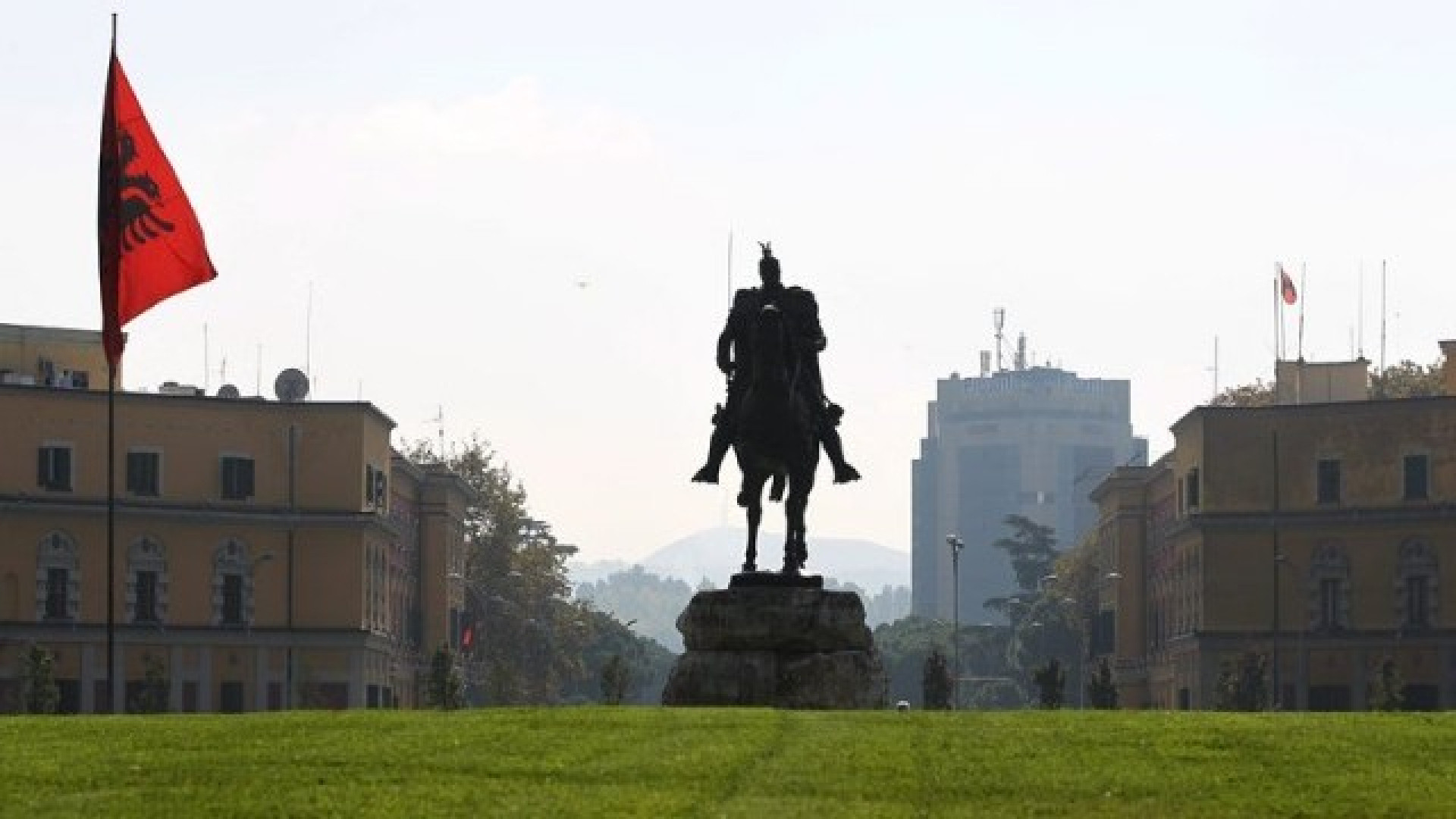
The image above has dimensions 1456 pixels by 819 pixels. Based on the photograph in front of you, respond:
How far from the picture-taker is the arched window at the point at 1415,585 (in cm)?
11906

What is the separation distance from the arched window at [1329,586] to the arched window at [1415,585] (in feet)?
5.98

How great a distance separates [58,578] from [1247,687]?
3898 cm

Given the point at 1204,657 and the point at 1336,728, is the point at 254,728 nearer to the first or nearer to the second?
the point at 1336,728

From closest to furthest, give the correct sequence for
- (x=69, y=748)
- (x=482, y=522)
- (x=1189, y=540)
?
(x=69, y=748) < (x=1189, y=540) < (x=482, y=522)

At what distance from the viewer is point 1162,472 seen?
5561 inches

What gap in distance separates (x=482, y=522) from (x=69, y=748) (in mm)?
129137

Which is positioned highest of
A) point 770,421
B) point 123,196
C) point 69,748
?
point 123,196

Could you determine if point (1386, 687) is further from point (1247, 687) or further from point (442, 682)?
point (442, 682)

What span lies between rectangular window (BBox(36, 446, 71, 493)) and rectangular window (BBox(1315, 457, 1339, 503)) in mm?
42165

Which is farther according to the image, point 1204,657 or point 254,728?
point 1204,657

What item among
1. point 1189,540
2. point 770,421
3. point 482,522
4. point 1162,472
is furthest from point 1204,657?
point 770,421

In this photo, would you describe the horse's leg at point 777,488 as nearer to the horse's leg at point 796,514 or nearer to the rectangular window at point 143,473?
the horse's leg at point 796,514

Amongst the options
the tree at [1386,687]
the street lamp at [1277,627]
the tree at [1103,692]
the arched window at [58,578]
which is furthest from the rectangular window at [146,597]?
the tree at [1386,687]

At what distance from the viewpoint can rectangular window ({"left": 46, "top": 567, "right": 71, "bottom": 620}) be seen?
117m
